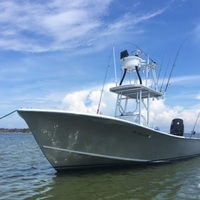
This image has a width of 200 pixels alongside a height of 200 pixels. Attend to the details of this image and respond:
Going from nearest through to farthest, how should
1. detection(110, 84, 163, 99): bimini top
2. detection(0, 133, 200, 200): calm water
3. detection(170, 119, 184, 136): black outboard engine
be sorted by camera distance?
detection(0, 133, 200, 200): calm water → detection(110, 84, 163, 99): bimini top → detection(170, 119, 184, 136): black outboard engine

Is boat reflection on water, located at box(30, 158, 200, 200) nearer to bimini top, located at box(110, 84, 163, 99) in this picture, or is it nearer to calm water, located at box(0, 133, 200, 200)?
calm water, located at box(0, 133, 200, 200)

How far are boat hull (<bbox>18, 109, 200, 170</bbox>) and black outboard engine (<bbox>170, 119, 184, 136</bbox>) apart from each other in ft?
12.0

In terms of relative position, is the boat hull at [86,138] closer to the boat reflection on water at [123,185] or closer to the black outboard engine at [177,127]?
the boat reflection on water at [123,185]

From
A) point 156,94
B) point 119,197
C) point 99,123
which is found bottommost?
point 119,197

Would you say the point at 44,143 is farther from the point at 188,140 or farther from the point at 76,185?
the point at 188,140

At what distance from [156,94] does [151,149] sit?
325 cm

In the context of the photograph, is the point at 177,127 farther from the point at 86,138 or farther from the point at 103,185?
the point at 103,185

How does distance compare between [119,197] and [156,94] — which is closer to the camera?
[119,197]

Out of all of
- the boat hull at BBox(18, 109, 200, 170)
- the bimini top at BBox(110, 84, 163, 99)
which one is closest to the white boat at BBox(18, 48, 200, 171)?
the boat hull at BBox(18, 109, 200, 170)

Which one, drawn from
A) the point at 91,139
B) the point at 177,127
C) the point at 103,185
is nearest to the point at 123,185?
the point at 103,185

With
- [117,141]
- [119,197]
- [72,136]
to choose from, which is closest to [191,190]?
[119,197]

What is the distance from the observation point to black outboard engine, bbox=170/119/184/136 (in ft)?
37.7

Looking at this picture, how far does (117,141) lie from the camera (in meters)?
7.44

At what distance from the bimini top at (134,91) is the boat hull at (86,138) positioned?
2.33 meters
